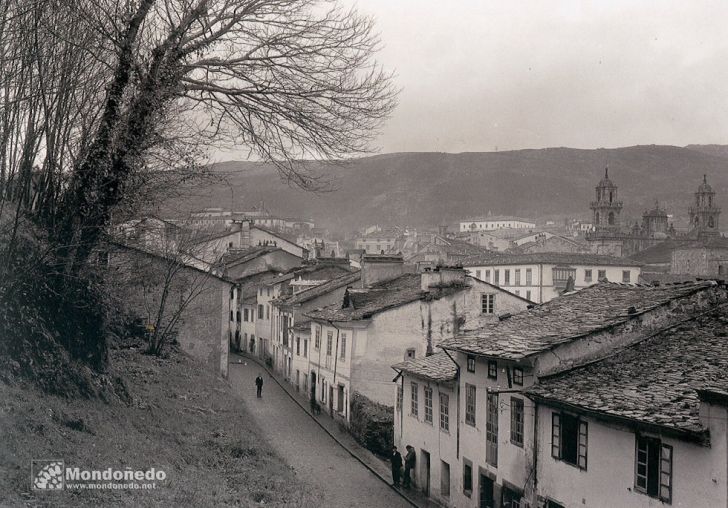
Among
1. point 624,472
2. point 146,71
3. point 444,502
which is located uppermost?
point 146,71

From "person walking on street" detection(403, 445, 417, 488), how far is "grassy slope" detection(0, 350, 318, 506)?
22.0ft

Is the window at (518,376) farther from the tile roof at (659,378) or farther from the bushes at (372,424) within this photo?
the bushes at (372,424)

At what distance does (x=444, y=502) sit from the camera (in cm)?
Answer: 2386

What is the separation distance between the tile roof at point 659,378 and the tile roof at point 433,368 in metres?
6.12

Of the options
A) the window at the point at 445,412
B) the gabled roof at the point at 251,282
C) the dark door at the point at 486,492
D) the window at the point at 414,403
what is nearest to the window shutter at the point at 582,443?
the dark door at the point at 486,492

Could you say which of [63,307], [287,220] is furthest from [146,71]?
[287,220]

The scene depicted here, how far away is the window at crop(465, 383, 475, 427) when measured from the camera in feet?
73.2

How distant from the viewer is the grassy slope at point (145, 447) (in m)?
9.83

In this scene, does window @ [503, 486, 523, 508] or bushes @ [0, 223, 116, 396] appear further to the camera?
window @ [503, 486, 523, 508]

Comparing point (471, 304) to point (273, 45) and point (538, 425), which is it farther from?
point (273, 45)

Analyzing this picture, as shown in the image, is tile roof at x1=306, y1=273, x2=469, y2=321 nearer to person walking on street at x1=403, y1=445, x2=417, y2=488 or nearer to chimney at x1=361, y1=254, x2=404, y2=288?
chimney at x1=361, y1=254, x2=404, y2=288

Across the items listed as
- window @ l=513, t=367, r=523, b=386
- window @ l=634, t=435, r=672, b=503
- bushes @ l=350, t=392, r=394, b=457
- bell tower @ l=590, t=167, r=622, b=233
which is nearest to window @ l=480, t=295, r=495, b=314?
bushes @ l=350, t=392, r=394, b=457

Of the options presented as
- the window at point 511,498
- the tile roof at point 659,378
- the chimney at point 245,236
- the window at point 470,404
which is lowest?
the window at point 511,498

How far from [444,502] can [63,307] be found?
47.6 feet
